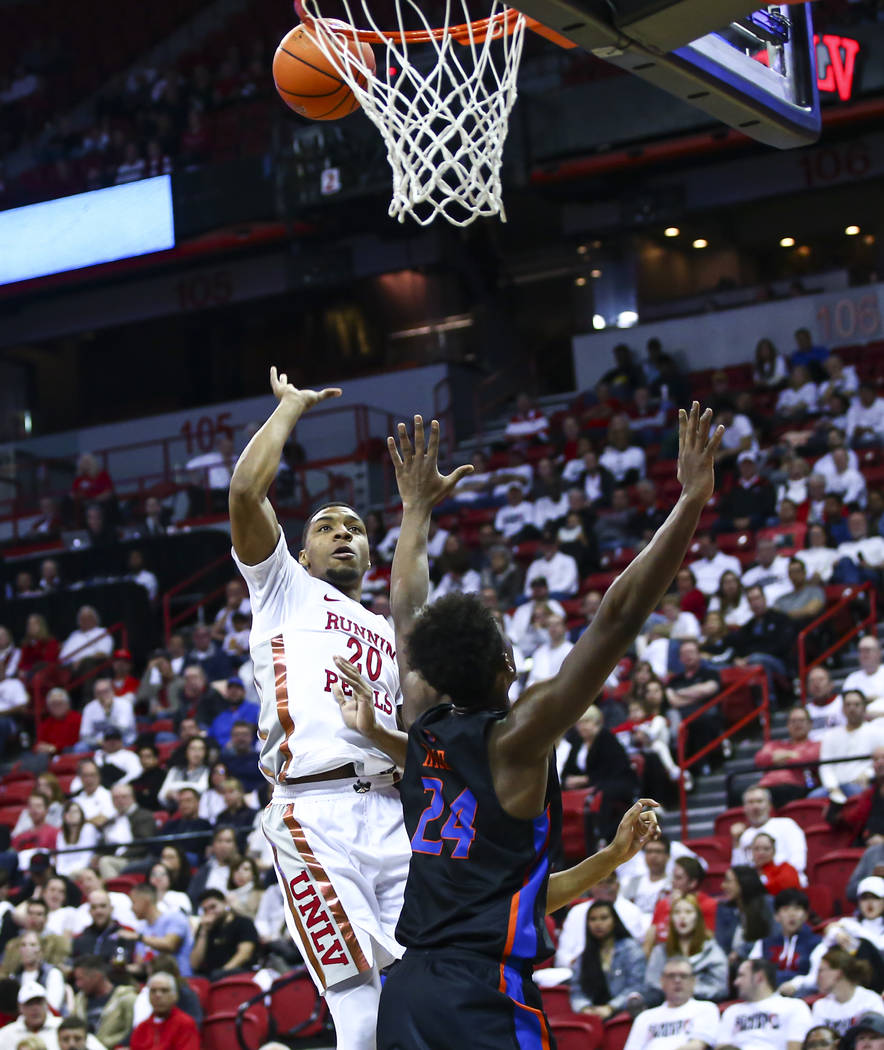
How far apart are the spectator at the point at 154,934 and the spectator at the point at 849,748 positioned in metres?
4.06

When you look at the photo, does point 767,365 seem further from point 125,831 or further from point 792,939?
point 792,939

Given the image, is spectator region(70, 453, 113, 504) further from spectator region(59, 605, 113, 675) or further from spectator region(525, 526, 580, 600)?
spectator region(525, 526, 580, 600)

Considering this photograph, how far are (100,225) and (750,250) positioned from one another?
356 inches

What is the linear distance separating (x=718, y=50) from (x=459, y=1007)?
9.75ft

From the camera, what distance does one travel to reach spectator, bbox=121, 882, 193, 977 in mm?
10055

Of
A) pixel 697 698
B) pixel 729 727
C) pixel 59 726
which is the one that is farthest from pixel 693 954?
pixel 59 726

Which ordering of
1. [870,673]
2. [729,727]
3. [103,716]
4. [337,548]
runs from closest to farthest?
[337,548]
[870,673]
[729,727]
[103,716]

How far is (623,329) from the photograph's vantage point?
21.2m

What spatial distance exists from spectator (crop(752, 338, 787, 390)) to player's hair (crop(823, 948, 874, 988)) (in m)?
11.1

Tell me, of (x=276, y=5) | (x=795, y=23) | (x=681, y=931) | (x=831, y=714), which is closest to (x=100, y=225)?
(x=276, y=5)

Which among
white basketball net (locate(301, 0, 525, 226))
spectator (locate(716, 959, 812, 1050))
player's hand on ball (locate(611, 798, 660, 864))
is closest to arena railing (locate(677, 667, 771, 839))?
spectator (locate(716, 959, 812, 1050))

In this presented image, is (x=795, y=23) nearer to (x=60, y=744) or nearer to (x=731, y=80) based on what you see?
(x=731, y=80)

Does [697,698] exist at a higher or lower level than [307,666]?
lower

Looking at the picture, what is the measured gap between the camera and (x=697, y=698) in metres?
11.6
